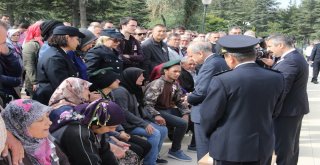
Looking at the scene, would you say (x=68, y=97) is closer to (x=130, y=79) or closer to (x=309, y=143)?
(x=130, y=79)

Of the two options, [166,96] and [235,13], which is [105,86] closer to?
[166,96]

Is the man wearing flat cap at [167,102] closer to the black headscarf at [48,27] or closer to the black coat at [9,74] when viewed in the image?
the black headscarf at [48,27]

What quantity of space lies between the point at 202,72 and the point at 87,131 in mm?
1475

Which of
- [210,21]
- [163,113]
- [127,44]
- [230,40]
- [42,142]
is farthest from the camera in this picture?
[210,21]

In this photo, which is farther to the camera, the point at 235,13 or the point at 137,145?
the point at 235,13

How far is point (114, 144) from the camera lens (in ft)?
12.9

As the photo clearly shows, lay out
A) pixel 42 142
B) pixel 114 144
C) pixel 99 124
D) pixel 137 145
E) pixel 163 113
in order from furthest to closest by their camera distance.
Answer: pixel 163 113 < pixel 137 145 < pixel 114 144 < pixel 99 124 < pixel 42 142

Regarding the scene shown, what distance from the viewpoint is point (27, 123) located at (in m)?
2.62

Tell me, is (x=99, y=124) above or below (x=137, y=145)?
above

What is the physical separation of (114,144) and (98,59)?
1.23m

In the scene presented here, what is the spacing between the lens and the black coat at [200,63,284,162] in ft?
9.30

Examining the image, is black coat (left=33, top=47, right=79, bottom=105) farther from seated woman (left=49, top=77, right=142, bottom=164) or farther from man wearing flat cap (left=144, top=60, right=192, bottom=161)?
man wearing flat cap (left=144, top=60, right=192, bottom=161)

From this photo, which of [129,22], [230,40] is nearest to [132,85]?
[129,22]

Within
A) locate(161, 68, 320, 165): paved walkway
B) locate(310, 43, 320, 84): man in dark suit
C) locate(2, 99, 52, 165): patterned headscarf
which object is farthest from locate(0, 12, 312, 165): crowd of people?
locate(310, 43, 320, 84): man in dark suit
